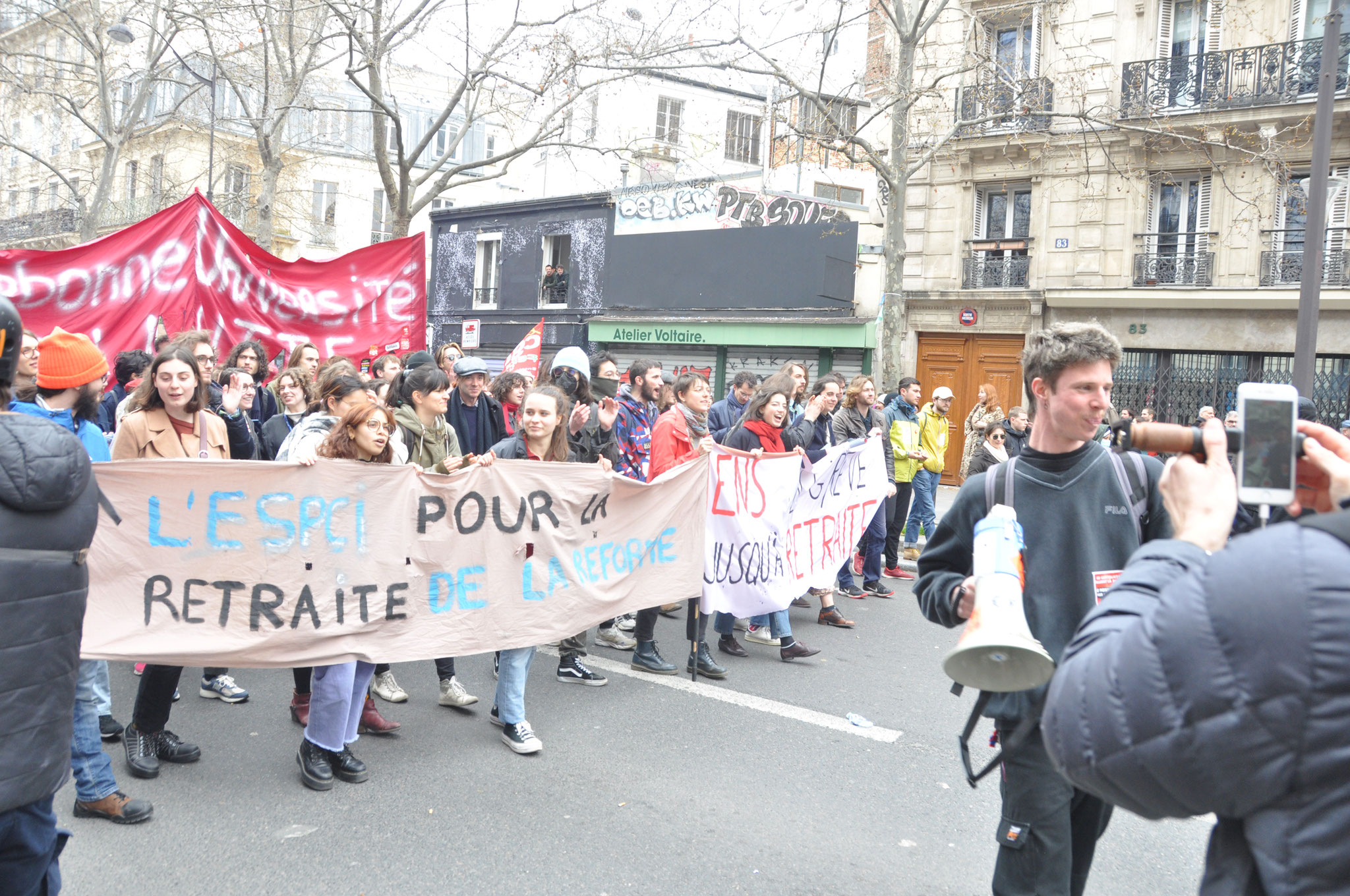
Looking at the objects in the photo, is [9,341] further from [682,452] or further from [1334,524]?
[682,452]

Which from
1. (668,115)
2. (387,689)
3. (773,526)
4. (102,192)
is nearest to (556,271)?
(668,115)

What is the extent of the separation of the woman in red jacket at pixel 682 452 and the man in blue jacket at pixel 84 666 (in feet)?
10.0

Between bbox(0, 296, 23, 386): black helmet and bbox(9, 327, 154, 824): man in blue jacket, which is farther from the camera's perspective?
bbox(9, 327, 154, 824): man in blue jacket

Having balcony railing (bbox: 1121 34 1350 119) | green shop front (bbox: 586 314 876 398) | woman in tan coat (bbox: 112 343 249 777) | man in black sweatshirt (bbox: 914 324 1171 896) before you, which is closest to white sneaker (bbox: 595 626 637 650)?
woman in tan coat (bbox: 112 343 249 777)

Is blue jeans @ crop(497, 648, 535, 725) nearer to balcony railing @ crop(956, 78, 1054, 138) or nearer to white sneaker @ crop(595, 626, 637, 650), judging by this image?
white sneaker @ crop(595, 626, 637, 650)

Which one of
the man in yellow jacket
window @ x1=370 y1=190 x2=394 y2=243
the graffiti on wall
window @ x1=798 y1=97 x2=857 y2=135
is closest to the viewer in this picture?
the man in yellow jacket

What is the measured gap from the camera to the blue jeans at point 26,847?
7.43 feet

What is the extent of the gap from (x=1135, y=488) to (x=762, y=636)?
475 cm

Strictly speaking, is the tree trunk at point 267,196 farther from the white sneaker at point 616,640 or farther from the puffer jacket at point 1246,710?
the puffer jacket at point 1246,710

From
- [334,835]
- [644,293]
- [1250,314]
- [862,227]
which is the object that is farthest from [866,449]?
[644,293]

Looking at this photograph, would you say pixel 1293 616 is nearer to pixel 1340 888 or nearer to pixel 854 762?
pixel 1340 888

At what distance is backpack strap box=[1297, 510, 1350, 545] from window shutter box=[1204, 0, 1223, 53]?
2119 cm

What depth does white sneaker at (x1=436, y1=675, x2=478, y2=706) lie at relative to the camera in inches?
214

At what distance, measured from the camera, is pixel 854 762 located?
4.86 m
